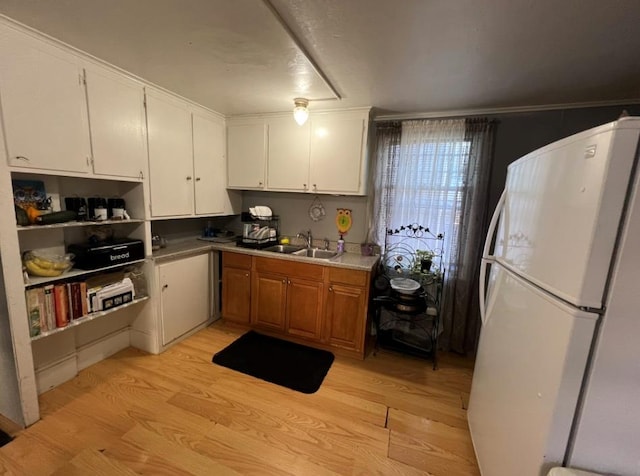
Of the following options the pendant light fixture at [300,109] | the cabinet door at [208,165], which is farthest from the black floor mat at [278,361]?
the pendant light fixture at [300,109]

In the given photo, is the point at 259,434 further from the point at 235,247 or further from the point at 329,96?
the point at 329,96

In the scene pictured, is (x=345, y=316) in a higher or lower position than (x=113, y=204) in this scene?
lower

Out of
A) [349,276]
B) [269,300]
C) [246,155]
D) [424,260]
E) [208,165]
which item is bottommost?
[269,300]

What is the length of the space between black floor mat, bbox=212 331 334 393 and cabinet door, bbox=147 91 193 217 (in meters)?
1.44

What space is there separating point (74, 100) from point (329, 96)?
178 centimetres

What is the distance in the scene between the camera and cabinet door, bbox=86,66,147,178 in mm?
1863

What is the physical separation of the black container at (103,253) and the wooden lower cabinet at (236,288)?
0.90m

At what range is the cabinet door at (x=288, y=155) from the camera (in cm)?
279

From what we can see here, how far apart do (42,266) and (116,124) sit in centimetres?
110

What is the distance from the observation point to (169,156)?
2.43 metres

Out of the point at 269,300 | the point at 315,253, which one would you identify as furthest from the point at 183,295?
the point at 315,253

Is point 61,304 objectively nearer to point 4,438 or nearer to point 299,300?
point 4,438

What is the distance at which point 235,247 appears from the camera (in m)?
2.91

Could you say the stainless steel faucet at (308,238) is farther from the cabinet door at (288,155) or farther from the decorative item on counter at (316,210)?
the cabinet door at (288,155)
